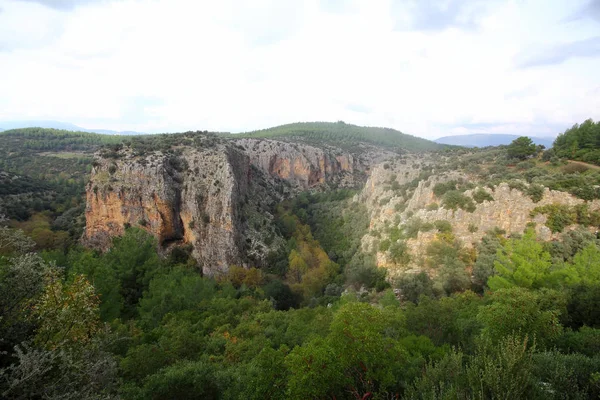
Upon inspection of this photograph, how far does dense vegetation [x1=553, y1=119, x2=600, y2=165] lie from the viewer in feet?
101

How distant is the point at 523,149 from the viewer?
119 feet

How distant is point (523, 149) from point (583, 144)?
222 inches

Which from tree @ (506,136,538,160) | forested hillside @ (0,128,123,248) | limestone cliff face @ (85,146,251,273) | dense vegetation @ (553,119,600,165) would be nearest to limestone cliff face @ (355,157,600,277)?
tree @ (506,136,538,160)

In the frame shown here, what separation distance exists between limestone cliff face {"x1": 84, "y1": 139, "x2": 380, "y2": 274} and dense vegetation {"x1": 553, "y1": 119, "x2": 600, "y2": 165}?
38373 millimetres

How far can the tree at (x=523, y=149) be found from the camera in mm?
36438

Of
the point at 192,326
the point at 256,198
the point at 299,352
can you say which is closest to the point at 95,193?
the point at 256,198

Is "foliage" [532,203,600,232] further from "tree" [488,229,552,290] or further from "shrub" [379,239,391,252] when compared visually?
"shrub" [379,239,391,252]

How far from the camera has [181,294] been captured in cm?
2478

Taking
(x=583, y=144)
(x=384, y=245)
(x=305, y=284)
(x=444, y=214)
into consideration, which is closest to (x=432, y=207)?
(x=444, y=214)

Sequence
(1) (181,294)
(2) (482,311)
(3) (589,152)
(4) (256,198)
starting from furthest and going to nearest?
(4) (256,198), (3) (589,152), (1) (181,294), (2) (482,311)

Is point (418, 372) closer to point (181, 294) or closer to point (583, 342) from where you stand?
point (583, 342)

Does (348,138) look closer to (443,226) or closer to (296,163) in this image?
(296,163)

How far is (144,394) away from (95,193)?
40.0 m

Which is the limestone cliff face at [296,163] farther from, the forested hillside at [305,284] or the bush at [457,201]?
the bush at [457,201]
